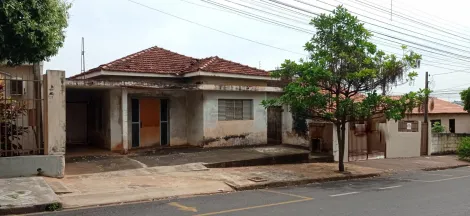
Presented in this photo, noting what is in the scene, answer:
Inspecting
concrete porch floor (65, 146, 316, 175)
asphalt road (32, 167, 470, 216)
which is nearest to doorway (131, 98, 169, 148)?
concrete porch floor (65, 146, 316, 175)

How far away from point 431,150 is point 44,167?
65.8 feet

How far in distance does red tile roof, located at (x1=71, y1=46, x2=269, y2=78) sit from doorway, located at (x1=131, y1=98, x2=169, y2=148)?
1.28 metres

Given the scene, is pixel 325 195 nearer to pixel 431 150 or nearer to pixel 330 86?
pixel 330 86

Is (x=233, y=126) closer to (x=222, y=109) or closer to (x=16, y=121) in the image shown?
(x=222, y=109)

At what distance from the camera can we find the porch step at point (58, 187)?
8.58 m

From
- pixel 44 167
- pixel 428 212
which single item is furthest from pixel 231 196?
pixel 44 167

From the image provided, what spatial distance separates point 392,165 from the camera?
16.6 m

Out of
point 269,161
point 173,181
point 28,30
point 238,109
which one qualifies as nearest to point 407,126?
point 238,109

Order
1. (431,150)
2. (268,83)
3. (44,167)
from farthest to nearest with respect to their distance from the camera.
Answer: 1. (431,150)
2. (268,83)
3. (44,167)

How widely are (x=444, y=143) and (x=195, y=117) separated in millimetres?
15642

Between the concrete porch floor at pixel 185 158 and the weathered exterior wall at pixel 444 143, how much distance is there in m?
10.3

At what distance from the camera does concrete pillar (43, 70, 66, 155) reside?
1037 cm

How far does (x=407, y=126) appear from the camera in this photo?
2075 centimetres

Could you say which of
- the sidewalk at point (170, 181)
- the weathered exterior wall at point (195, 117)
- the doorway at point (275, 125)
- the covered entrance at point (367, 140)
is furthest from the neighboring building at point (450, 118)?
the weathered exterior wall at point (195, 117)
